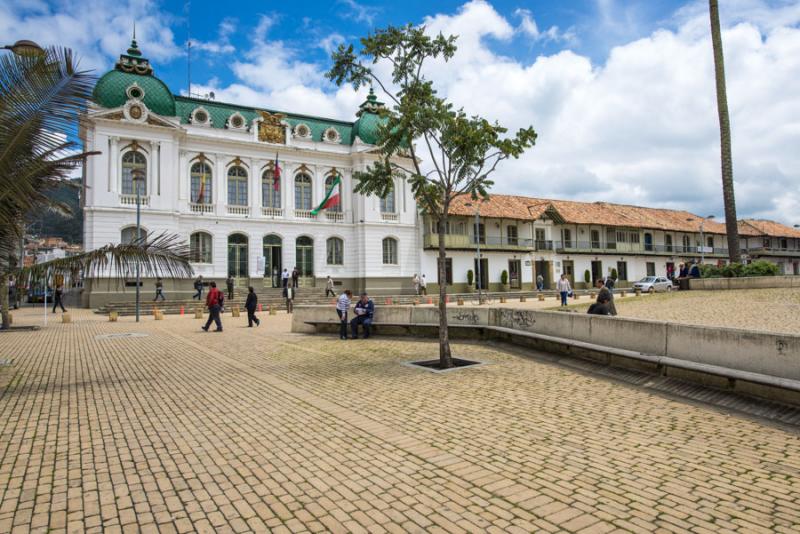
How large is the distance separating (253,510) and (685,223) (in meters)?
61.4

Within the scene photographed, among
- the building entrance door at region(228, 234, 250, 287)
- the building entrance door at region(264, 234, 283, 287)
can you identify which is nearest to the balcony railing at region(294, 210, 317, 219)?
the building entrance door at region(264, 234, 283, 287)

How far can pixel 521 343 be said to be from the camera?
36.7ft

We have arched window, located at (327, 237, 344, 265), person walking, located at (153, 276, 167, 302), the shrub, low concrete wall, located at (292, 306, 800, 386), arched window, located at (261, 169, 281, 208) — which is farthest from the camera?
arched window, located at (327, 237, 344, 265)

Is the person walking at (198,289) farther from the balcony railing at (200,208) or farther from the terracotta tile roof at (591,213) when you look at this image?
the terracotta tile roof at (591,213)

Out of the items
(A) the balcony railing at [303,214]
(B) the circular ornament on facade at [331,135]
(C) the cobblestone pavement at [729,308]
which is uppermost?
(B) the circular ornament on facade at [331,135]

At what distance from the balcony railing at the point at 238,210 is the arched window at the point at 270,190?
1.23 metres

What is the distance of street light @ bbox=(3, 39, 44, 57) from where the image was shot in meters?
7.37

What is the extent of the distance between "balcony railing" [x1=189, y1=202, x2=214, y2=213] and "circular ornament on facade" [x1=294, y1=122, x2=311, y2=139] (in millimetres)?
8031

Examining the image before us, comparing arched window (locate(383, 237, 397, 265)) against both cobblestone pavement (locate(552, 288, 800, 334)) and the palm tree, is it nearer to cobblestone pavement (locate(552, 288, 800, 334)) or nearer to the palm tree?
cobblestone pavement (locate(552, 288, 800, 334))

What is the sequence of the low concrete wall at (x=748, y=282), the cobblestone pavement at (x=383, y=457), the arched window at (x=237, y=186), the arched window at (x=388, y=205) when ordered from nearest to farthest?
the cobblestone pavement at (x=383, y=457), the low concrete wall at (x=748, y=282), the arched window at (x=237, y=186), the arched window at (x=388, y=205)

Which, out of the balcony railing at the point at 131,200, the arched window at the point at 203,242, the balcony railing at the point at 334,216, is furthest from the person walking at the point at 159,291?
the balcony railing at the point at 334,216

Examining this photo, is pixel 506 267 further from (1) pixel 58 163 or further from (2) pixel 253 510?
(2) pixel 253 510

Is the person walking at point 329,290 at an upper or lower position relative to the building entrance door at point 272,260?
lower

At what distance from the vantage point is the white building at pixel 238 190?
2869 cm
